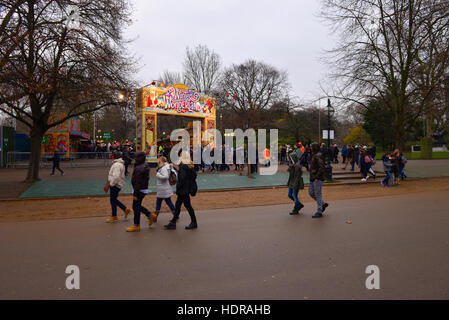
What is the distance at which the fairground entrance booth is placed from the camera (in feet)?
72.0

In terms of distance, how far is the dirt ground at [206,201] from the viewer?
9125mm

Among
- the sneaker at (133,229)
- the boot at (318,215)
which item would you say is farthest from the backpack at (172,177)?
the boot at (318,215)

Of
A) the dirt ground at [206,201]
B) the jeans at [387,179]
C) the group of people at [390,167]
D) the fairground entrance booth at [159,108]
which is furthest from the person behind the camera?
the fairground entrance booth at [159,108]

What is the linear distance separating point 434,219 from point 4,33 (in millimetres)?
13299

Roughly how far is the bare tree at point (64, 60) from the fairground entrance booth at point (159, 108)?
6.04 m

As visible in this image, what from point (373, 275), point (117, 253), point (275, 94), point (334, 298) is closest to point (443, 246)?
point (373, 275)

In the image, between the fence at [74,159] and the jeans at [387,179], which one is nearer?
the jeans at [387,179]

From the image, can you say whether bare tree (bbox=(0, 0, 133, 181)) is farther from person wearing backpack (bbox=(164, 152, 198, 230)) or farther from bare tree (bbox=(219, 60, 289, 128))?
bare tree (bbox=(219, 60, 289, 128))

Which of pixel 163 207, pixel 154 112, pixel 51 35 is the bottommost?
pixel 163 207

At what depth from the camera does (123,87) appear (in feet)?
47.1

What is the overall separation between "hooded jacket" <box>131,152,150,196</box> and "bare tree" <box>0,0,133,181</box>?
5448mm

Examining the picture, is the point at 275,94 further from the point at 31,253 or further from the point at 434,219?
the point at 31,253

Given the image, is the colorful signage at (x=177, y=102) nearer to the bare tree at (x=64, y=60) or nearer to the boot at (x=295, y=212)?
the bare tree at (x=64, y=60)

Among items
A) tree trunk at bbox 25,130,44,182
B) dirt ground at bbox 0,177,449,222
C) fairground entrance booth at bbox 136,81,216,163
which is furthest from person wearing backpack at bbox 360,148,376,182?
tree trunk at bbox 25,130,44,182
